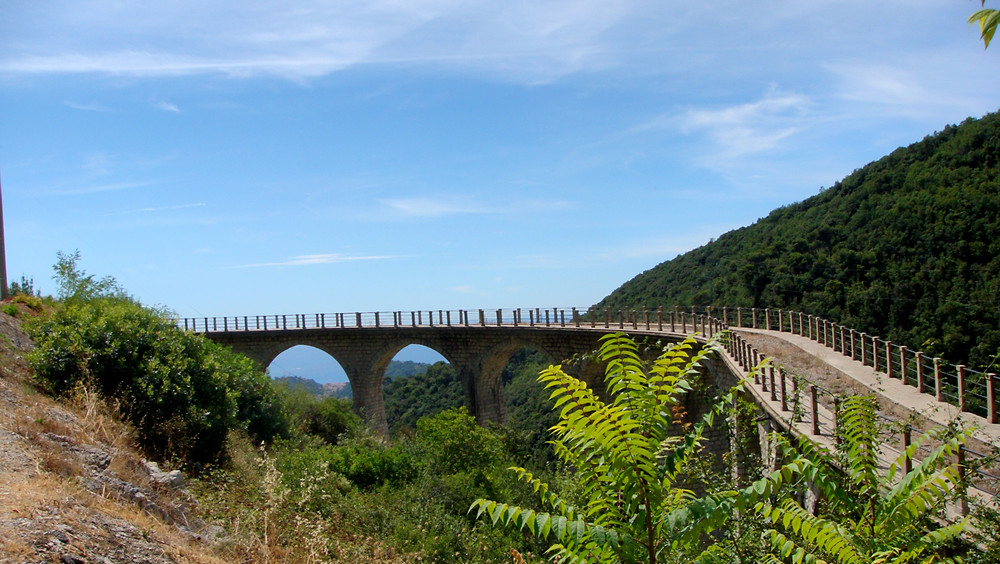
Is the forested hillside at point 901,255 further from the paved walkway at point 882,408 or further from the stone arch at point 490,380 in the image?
the stone arch at point 490,380

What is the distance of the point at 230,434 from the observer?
12.9 meters

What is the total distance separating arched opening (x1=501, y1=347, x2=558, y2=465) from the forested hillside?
1008cm

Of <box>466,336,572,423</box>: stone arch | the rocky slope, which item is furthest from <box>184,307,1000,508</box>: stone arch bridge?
the rocky slope

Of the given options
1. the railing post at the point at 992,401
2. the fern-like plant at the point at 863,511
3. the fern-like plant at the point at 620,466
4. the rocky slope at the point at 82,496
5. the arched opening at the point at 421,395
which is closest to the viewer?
the fern-like plant at the point at 620,466

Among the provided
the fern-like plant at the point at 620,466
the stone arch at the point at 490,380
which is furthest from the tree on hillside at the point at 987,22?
A: the stone arch at the point at 490,380

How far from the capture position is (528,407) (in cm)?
4138

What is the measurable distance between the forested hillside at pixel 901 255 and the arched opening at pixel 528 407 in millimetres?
10083

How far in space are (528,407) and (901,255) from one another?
21.3m

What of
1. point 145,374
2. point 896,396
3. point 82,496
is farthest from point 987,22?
point 145,374

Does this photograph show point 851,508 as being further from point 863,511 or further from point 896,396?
point 896,396

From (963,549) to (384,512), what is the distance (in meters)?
8.99

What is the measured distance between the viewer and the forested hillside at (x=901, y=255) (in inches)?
935

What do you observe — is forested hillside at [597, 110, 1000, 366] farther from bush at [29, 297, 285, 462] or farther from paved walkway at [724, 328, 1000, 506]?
bush at [29, 297, 285, 462]

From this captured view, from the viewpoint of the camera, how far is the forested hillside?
23.8 m
